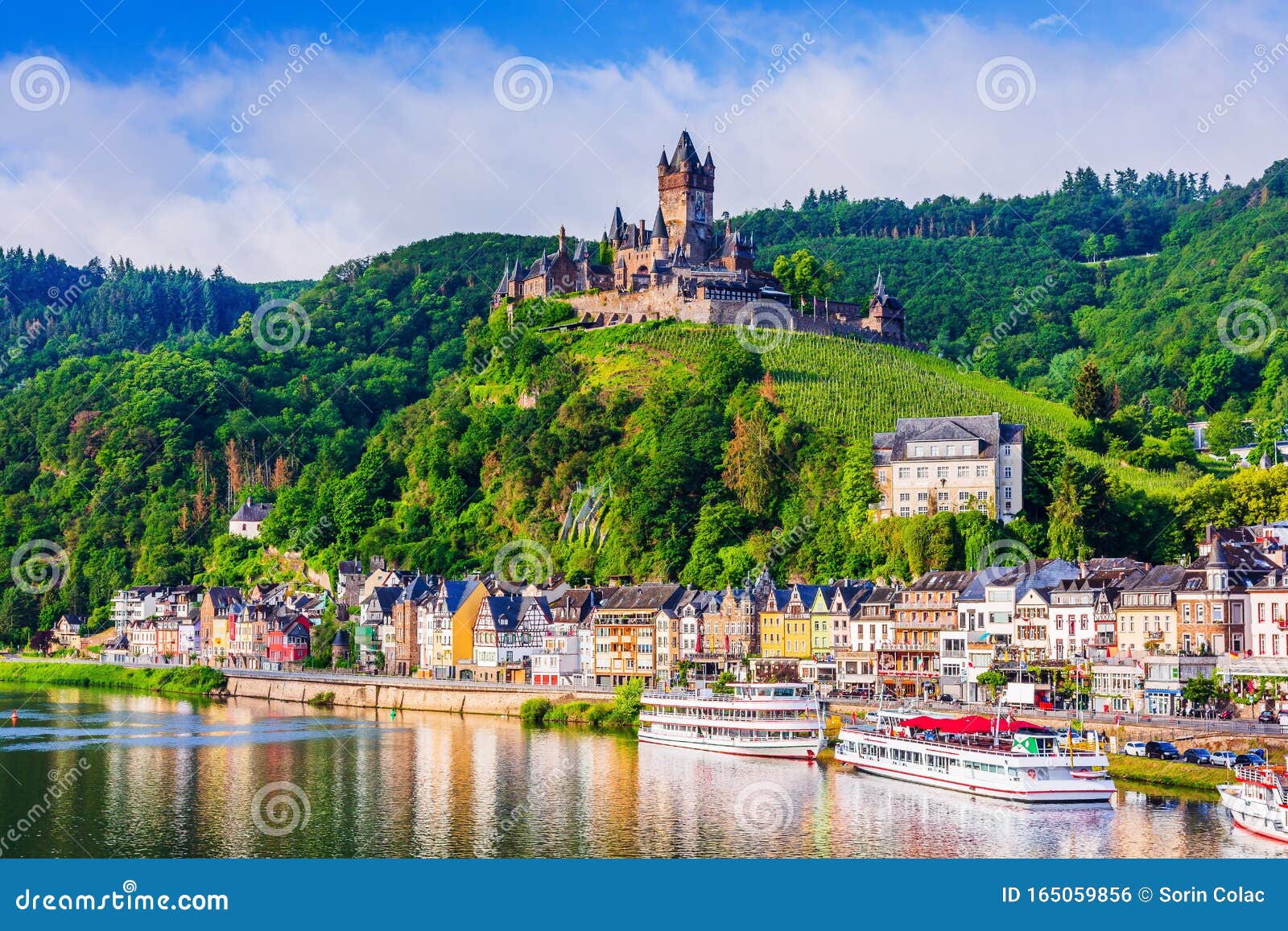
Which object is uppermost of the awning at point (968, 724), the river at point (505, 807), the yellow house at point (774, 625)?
the yellow house at point (774, 625)

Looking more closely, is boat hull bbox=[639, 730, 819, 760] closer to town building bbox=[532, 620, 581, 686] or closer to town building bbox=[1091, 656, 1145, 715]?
town building bbox=[1091, 656, 1145, 715]

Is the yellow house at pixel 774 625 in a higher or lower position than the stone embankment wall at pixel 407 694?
higher

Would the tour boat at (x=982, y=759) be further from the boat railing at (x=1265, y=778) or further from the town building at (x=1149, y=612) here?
the town building at (x=1149, y=612)

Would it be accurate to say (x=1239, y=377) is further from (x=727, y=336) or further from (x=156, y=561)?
(x=156, y=561)

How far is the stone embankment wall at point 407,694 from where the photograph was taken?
8122 cm

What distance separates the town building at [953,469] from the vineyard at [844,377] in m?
11.2

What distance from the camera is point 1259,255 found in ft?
476

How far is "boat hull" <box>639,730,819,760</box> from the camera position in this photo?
214 feet

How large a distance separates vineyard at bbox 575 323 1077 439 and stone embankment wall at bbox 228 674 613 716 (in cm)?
3018

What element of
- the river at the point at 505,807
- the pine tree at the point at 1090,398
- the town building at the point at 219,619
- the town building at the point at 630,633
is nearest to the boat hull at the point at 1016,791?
the river at the point at 505,807

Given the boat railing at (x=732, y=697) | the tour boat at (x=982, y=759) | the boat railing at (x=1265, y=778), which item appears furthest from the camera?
the boat railing at (x=732, y=697)

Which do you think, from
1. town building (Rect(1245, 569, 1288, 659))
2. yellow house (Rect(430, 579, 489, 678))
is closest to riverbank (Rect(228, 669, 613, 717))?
yellow house (Rect(430, 579, 489, 678))

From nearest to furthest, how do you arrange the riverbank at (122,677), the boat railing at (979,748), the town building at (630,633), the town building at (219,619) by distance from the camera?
the boat railing at (979,748) → the town building at (630,633) → the riverbank at (122,677) → the town building at (219,619)

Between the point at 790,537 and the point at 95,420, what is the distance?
275ft
